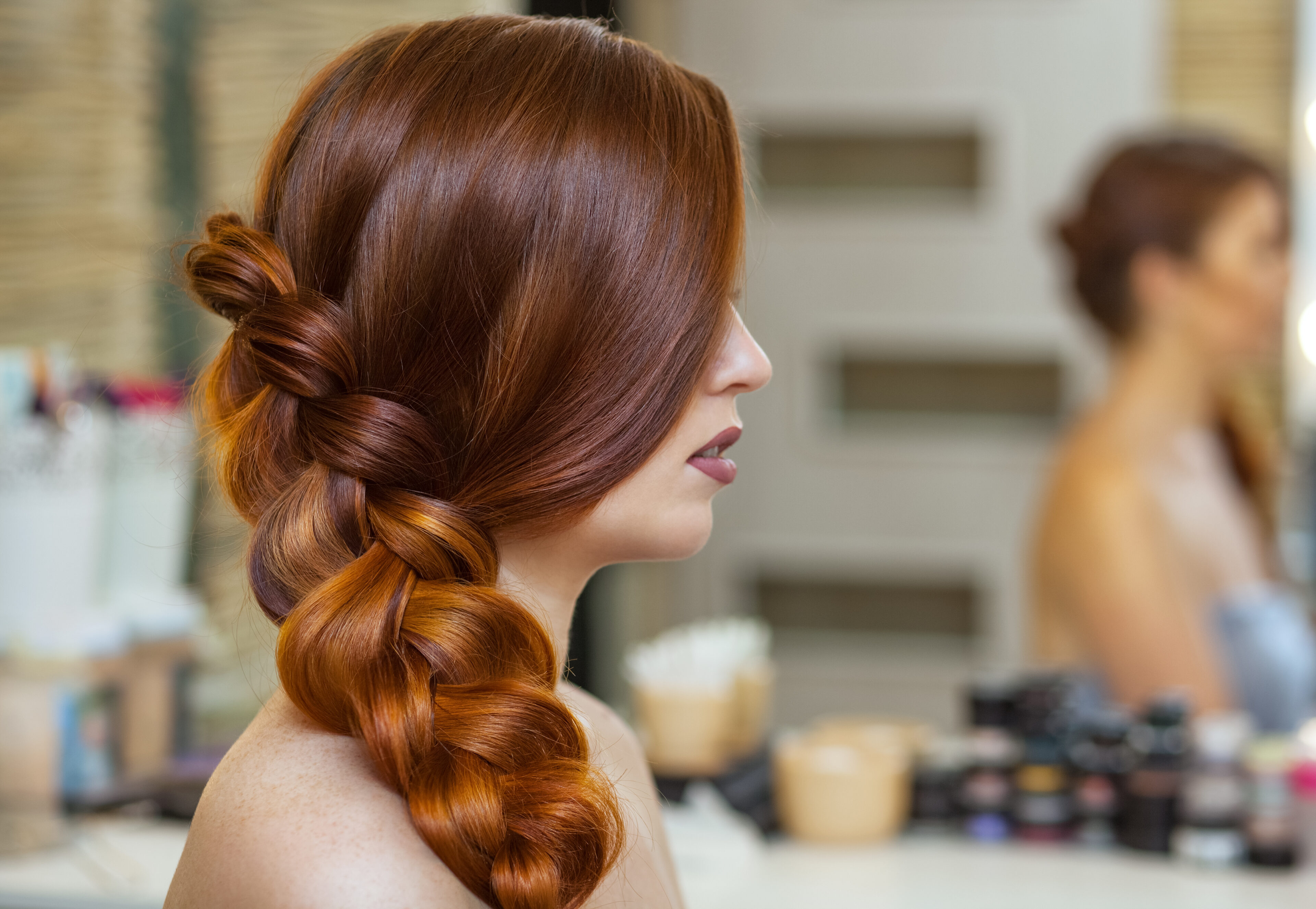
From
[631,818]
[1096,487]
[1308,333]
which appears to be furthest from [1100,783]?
[1308,333]

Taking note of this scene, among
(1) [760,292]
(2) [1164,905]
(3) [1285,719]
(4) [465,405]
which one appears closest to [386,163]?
(4) [465,405]

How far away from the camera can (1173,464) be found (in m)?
1.65

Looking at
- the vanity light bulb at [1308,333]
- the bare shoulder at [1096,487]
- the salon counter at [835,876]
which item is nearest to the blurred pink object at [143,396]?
the salon counter at [835,876]

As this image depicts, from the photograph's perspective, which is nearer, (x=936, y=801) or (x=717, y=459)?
(x=717, y=459)

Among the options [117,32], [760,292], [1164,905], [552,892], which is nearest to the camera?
[552,892]

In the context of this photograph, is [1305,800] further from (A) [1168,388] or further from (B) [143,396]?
(B) [143,396]

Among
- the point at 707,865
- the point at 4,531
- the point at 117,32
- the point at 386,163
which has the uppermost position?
the point at 117,32

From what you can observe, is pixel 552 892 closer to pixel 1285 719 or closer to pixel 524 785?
pixel 524 785

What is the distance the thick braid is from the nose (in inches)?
5.3

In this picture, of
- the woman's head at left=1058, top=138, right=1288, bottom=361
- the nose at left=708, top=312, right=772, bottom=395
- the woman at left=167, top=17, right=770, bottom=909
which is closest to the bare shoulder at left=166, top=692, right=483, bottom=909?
the woman at left=167, top=17, right=770, bottom=909

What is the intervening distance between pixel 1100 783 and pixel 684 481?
75 centimetres

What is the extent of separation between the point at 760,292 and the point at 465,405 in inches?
73.5

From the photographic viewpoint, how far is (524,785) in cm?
52

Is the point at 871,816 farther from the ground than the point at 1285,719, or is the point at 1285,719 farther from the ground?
the point at 871,816
